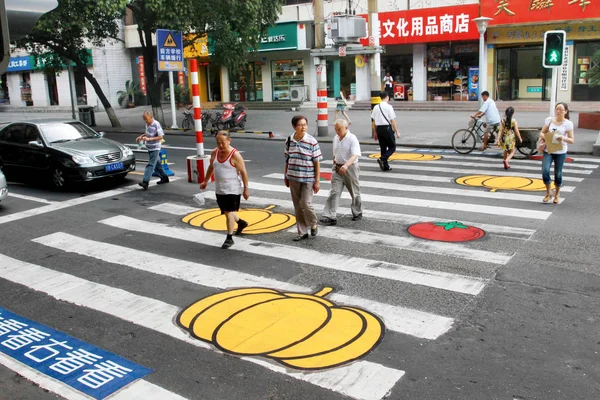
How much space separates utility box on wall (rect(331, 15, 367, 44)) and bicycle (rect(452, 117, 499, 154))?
4989 mm

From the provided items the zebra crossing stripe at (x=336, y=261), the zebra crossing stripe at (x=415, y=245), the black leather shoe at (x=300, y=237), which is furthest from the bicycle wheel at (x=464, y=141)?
the zebra crossing stripe at (x=336, y=261)

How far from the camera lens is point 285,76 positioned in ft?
116

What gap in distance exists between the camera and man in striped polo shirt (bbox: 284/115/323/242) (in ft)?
27.6

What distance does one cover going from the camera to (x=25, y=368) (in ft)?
16.6

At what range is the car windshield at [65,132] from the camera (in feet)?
44.3

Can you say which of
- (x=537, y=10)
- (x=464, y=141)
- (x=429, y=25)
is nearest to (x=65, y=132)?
(x=464, y=141)

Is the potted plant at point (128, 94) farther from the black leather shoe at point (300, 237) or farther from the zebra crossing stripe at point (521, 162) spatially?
the black leather shoe at point (300, 237)

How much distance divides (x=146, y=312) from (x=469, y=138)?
492 inches

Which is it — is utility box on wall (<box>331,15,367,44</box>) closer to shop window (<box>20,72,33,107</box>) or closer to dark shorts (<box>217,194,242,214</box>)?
dark shorts (<box>217,194,242,214</box>)

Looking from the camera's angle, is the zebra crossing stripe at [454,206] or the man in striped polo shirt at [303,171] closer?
the man in striped polo shirt at [303,171]

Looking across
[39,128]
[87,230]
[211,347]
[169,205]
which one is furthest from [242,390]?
[39,128]

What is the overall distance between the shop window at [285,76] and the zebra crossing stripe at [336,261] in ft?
86.3

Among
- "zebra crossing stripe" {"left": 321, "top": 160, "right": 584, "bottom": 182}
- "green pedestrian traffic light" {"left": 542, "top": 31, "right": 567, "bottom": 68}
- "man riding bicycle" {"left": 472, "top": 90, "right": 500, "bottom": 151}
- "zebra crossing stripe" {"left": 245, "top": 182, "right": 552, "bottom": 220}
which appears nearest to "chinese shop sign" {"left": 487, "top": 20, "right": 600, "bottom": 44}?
"green pedestrian traffic light" {"left": 542, "top": 31, "right": 567, "bottom": 68}

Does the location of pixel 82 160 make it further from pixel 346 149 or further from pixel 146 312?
pixel 146 312
